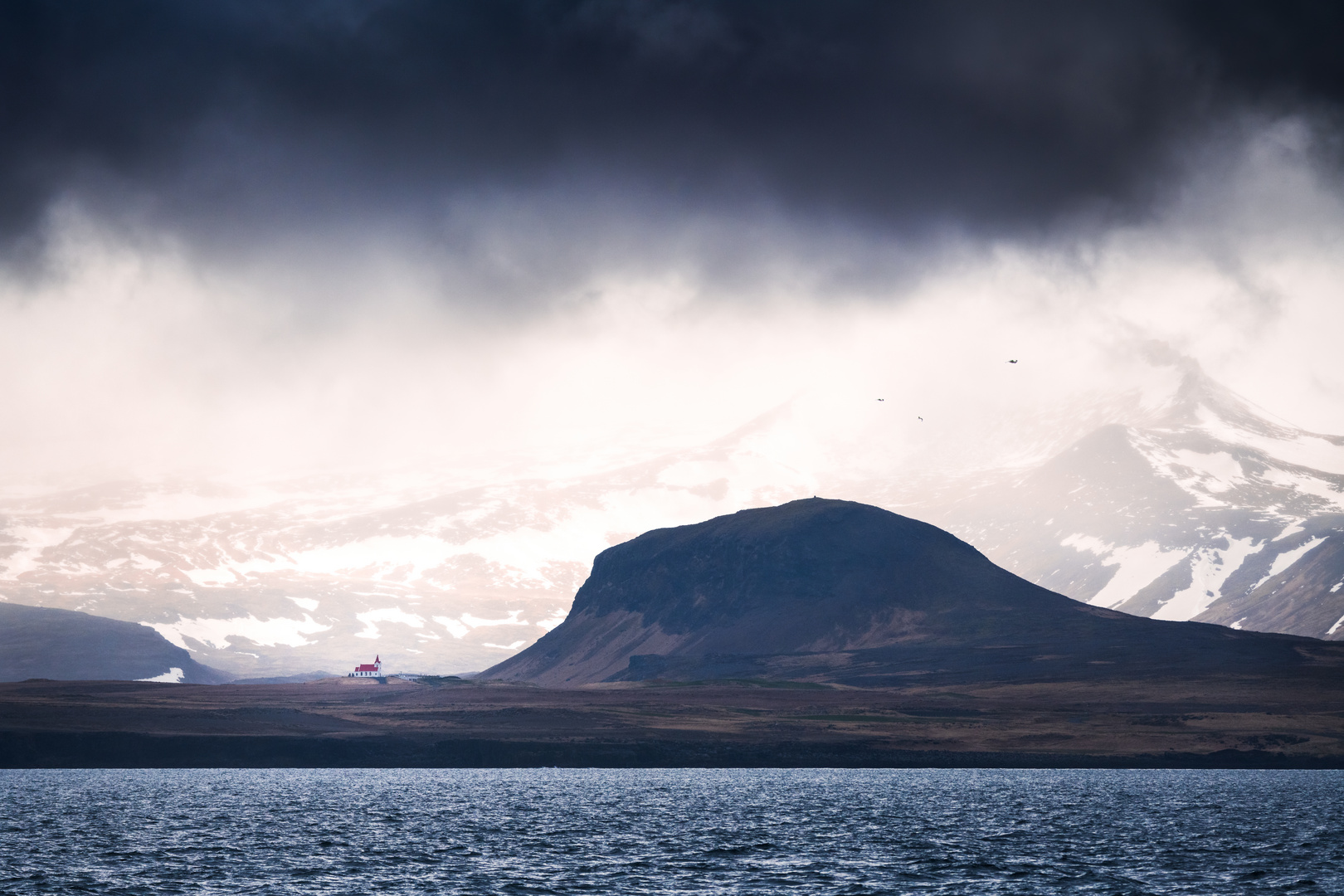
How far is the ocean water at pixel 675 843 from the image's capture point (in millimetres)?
89938

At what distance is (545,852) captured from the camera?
10725 cm

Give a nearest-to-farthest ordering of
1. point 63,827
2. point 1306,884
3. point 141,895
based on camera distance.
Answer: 1. point 141,895
2. point 1306,884
3. point 63,827

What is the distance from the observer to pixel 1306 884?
89250mm

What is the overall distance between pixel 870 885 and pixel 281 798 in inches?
4146

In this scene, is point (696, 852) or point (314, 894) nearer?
point (314, 894)

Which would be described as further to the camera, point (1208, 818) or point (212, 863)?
point (1208, 818)

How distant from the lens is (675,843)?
374 feet

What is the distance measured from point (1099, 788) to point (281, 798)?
105 metres

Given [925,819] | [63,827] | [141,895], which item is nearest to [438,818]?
[63,827]

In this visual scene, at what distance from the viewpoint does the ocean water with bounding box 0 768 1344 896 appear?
89938 millimetres

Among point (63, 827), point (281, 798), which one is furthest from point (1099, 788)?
point (63, 827)

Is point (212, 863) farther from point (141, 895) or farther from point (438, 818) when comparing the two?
point (438, 818)

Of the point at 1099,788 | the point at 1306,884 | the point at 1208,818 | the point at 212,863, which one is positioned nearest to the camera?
the point at 1306,884

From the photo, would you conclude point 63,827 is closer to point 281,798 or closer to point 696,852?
point 281,798
